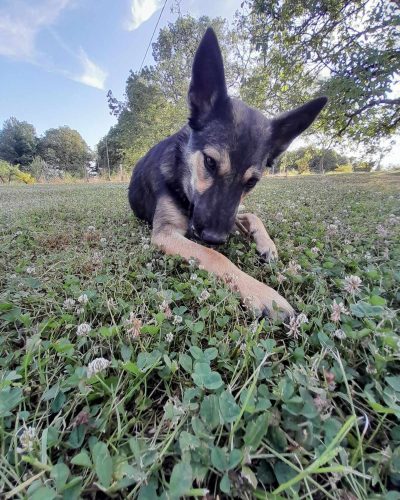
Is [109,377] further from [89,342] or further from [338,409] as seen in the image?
[338,409]

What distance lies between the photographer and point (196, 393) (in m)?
0.85

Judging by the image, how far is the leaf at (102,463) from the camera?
618 millimetres

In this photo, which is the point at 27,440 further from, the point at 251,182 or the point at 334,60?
the point at 334,60

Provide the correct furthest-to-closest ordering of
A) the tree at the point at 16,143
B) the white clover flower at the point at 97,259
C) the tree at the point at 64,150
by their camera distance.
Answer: the tree at the point at 64,150
the tree at the point at 16,143
the white clover flower at the point at 97,259

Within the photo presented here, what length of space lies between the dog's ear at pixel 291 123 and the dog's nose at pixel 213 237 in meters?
1.52

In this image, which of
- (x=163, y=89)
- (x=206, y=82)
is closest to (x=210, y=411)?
(x=206, y=82)

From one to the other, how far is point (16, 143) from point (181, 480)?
64.3 m

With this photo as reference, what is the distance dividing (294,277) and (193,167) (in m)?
1.71

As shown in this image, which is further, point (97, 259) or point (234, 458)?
point (97, 259)

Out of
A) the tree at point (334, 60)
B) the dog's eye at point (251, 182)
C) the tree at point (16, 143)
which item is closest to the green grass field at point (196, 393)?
the dog's eye at point (251, 182)

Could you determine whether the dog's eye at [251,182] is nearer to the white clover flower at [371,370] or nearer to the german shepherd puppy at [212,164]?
the german shepherd puppy at [212,164]

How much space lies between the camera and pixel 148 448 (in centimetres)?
69

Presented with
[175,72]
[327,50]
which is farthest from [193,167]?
[175,72]

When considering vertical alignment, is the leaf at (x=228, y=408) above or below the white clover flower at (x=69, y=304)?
above
